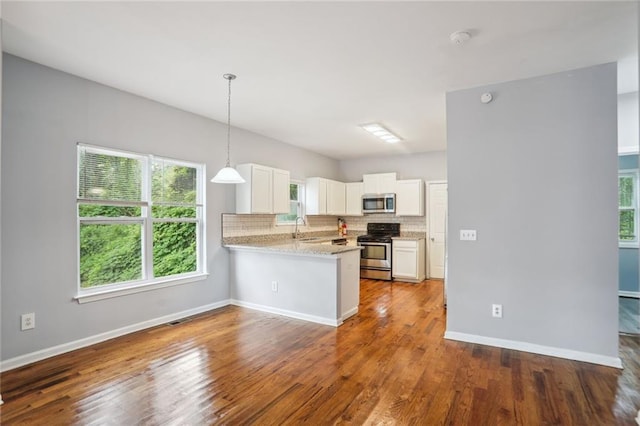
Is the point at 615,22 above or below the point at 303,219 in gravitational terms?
above

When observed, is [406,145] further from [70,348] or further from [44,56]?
[70,348]

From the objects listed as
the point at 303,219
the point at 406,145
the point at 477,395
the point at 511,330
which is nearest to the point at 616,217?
the point at 511,330

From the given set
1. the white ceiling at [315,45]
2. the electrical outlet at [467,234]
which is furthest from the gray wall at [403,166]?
the electrical outlet at [467,234]

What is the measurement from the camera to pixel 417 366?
9.46 ft

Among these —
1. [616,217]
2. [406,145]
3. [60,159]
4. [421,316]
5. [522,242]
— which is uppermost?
[406,145]

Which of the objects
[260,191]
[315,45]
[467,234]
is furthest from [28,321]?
[467,234]

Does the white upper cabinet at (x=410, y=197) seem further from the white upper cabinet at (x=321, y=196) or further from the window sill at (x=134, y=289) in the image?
the window sill at (x=134, y=289)

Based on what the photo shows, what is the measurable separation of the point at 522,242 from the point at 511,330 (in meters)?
0.88

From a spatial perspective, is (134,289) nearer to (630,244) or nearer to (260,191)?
(260,191)

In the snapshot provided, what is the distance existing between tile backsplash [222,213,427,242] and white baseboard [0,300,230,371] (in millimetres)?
1180

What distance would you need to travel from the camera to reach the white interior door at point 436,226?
265 inches

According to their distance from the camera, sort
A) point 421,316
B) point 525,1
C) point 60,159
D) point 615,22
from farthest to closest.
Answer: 1. point 421,316
2. point 60,159
3. point 615,22
4. point 525,1

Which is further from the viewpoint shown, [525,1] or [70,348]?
[70,348]

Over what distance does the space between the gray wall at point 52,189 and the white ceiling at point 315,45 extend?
0.72 ft
